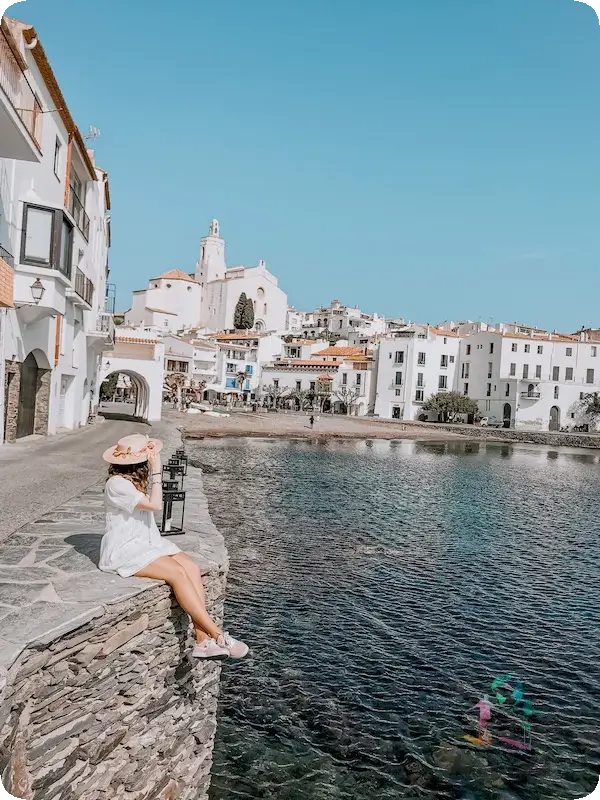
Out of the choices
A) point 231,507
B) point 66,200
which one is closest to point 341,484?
point 231,507

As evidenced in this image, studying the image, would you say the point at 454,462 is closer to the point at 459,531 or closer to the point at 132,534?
the point at 459,531

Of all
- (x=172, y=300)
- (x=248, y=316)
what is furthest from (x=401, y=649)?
(x=172, y=300)

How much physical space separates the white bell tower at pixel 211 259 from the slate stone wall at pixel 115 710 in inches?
5078

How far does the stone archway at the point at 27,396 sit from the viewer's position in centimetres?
2055

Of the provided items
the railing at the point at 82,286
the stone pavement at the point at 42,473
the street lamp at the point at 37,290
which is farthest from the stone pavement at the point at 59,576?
the railing at the point at 82,286

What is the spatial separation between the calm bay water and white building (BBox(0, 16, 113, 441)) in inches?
295

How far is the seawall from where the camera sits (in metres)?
4.70

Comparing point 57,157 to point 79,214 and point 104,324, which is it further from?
point 104,324

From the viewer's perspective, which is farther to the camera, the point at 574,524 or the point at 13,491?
the point at 574,524

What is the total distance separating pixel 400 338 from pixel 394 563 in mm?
76450

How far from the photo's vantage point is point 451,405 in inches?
3420

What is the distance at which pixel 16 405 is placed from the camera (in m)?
21.4

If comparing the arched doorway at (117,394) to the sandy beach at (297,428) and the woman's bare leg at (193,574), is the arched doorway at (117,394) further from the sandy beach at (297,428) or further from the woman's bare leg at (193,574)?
the woman's bare leg at (193,574)

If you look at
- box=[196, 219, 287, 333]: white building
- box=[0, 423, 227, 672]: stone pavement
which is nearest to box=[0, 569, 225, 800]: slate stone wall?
box=[0, 423, 227, 672]: stone pavement
